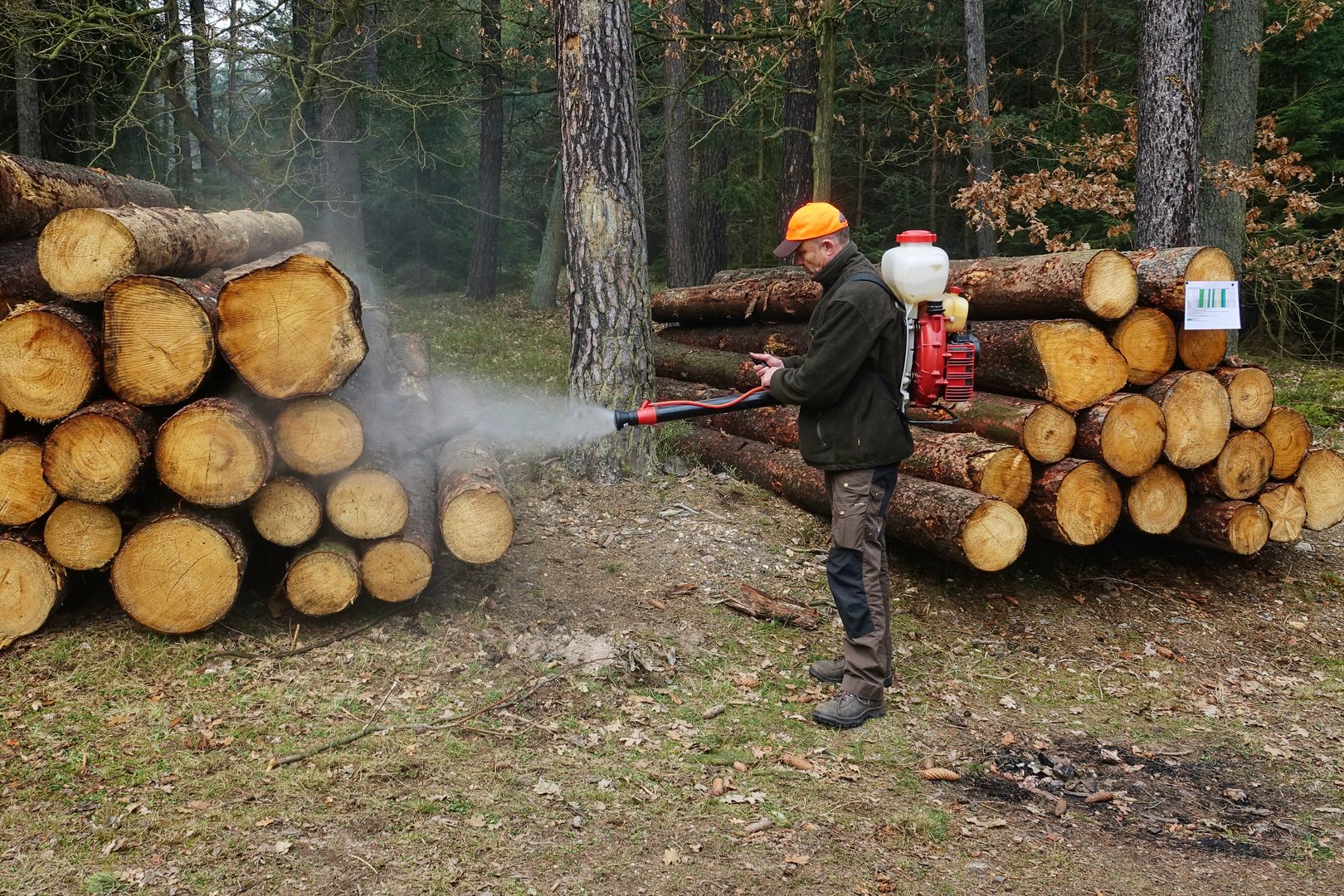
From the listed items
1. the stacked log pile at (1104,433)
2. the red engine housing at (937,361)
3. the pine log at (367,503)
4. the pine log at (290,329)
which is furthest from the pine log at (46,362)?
the stacked log pile at (1104,433)

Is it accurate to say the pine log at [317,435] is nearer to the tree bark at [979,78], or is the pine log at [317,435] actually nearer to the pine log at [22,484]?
the pine log at [22,484]

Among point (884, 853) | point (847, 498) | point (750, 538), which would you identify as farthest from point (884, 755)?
point (750, 538)

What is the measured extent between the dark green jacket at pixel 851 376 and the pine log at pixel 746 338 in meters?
3.04

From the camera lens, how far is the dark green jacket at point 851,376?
184 inches

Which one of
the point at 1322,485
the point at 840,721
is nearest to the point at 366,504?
the point at 840,721

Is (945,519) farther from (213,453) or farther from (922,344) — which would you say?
(213,453)

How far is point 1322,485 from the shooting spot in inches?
280

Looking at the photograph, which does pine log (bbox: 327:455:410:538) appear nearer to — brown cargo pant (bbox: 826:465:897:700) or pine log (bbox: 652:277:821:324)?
brown cargo pant (bbox: 826:465:897:700)

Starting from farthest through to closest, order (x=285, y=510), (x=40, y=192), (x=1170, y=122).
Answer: (x=1170, y=122)
(x=40, y=192)
(x=285, y=510)

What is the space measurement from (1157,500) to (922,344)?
2.89 meters

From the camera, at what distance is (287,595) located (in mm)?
5277

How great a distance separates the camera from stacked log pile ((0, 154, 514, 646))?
480 centimetres

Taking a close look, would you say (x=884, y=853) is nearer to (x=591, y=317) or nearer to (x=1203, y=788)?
(x=1203, y=788)

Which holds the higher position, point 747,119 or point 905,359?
point 747,119
